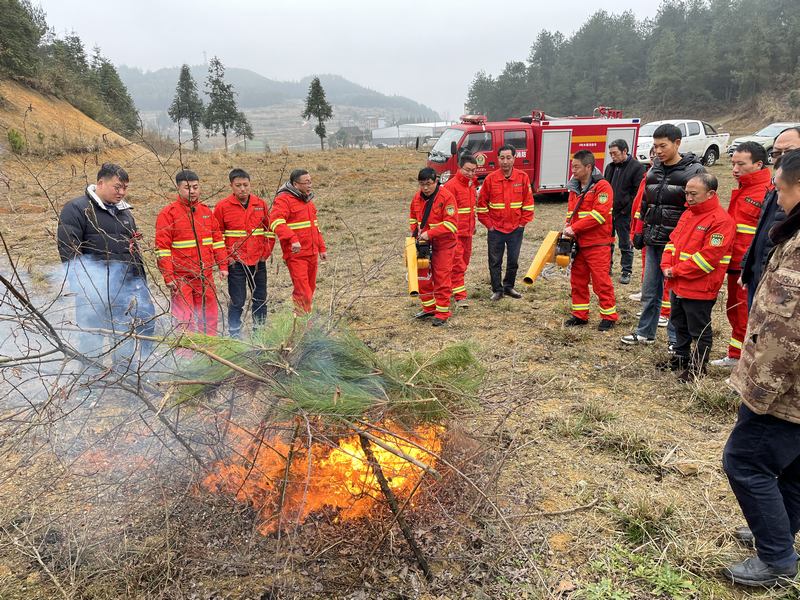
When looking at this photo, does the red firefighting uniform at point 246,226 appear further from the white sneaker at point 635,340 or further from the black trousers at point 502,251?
the white sneaker at point 635,340

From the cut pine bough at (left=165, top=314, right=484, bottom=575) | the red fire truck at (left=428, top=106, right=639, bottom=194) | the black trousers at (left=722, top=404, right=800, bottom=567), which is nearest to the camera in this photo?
the black trousers at (left=722, top=404, right=800, bottom=567)

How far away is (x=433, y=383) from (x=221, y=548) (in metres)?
1.37

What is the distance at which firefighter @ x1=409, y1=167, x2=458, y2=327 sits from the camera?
5.52m

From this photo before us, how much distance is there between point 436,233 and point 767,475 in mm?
3898

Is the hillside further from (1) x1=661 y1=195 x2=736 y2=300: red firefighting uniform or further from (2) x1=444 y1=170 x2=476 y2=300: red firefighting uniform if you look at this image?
A: (1) x1=661 y1=195 x2=736 y2=300: red firefighting uniform

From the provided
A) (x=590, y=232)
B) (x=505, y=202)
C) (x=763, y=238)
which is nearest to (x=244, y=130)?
(x=505, y=202)

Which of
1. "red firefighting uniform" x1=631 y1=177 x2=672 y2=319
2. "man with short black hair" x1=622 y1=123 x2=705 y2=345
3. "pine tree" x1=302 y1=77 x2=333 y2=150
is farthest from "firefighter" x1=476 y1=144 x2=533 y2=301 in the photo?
"pine tree" x1=302 y1=77 x2=333 y2=150

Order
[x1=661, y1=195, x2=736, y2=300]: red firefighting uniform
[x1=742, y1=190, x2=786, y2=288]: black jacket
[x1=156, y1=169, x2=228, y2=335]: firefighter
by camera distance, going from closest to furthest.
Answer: [x1=742, y1=190, x2=786, y2=288]: black jacket, [x1=661, y1=195, x2=736, y2=300]: red firefighting uniform, [x1=156, y1=169, x2=228, y2=335]: firefighter

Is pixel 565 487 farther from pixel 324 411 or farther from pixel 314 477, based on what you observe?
pixel 324 411

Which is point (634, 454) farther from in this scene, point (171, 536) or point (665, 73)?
point (665, 73)

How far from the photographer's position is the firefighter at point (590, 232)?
4.90 meters

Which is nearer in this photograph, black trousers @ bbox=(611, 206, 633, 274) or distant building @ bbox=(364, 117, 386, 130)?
black trousers @ bbox=(611, 206, 633, 274)

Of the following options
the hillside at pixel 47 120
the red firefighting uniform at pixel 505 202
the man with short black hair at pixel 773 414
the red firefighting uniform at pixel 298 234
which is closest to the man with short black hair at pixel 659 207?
the red firefighting uniform at pixel 505 202

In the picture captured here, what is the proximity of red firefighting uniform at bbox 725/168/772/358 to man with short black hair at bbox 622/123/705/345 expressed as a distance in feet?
1.29
